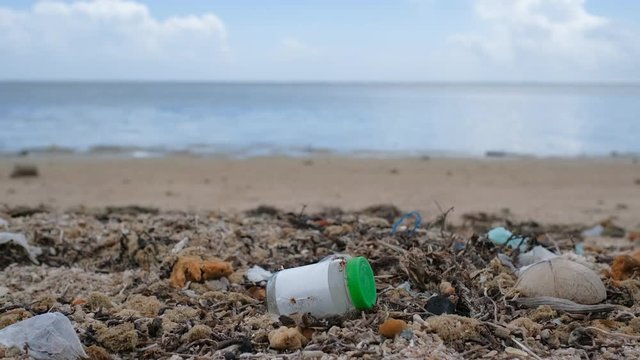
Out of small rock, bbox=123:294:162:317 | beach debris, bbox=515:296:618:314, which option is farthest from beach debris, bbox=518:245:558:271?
small rock, bbox=123:294:162:317

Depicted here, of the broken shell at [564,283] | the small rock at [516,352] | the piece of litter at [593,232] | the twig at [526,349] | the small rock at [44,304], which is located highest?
the broken shell at [564,283]

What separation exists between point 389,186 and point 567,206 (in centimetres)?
328

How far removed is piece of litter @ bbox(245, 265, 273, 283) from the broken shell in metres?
1.32

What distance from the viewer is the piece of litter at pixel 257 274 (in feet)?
11.5

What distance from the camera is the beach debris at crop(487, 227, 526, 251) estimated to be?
13.2ft

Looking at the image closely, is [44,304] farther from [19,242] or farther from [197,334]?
[19,242]

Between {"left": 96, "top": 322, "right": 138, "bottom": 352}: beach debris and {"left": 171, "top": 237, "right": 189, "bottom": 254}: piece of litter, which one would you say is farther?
{"left": 171, "top": 237, "right": 189, "bottom": 254}: piece of litter

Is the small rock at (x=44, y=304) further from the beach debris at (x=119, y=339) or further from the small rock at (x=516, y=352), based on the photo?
the small rock at (x=516, y=352)

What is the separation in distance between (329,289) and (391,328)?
0.31 metres

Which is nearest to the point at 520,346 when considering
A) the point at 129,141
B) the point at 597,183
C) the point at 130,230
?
the point at 130,230

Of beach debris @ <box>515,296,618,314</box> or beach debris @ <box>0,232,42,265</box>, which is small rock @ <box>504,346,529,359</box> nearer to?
beach debris @ <box>515,296,618,314</box>

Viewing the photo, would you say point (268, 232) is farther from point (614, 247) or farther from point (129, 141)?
point (129, 141)

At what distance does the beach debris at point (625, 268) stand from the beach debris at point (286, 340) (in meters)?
2.04

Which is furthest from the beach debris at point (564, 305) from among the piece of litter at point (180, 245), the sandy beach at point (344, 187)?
the sandy beach at point (344, 187)
